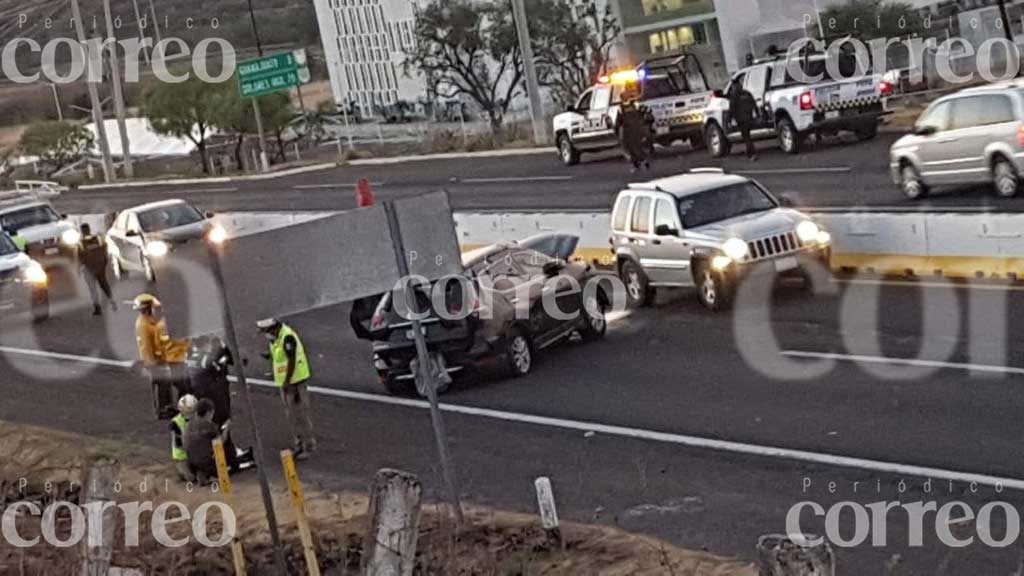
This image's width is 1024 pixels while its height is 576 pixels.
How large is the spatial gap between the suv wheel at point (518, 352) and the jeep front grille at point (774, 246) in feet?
10.0

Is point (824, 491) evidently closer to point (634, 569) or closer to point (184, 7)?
point (634, 569)

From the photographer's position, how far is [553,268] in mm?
21031

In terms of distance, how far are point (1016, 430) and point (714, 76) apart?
5538 cm

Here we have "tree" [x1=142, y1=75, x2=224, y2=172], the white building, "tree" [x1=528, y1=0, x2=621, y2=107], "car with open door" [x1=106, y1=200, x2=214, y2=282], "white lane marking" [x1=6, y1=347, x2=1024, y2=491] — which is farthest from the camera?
the white building

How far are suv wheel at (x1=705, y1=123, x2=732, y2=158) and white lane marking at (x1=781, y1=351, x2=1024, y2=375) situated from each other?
1904cm

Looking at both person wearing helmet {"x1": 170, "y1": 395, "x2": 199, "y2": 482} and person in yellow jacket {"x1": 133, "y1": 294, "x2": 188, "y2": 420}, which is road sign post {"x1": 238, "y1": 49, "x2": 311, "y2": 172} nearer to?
person in yellow jacket {"x1": 133, "y1": 294, "x2": 188, "y2": 420}

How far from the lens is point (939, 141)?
26359mm

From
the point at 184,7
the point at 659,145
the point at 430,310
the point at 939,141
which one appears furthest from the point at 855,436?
the point at 184,7

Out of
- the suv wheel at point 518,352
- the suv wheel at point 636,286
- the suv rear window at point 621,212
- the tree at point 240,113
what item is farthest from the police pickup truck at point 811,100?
the tree at point 240,113

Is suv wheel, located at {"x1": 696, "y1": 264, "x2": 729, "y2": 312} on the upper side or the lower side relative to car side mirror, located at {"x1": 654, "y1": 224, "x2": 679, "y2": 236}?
lower

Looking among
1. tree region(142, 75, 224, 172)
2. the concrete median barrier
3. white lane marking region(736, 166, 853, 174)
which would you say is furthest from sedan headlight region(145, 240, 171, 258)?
tree region(142, 75, 224, 172)

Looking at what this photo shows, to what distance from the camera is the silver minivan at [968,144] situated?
24.9m

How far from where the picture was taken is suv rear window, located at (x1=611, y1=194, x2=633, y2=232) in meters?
23.8

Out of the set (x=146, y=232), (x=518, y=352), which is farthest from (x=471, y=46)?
(x=518, y=352)
